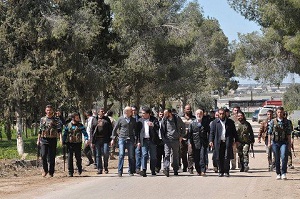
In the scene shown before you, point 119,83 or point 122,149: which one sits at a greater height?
point 119,83

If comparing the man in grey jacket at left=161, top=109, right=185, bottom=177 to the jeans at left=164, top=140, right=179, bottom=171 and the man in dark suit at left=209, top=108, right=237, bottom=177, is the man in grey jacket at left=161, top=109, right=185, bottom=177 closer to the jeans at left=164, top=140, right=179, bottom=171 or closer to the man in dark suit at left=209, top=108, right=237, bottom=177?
the jeans at left=164, top=140, right=179, bottom=171

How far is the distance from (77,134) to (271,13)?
12894 mm

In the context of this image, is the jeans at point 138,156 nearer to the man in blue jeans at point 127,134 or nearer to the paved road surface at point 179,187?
the man in blue jeans at point 127,134

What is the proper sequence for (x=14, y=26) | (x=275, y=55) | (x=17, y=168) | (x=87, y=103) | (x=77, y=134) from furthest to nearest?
1. (x=275, y=55)
2. (x=87, y=103)
3. (x=14, y=26)
4. (x=17, y=168)
5. (x=77, y=134)

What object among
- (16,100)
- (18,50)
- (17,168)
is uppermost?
(18,50)

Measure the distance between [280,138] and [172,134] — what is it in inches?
118

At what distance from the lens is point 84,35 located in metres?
28.1

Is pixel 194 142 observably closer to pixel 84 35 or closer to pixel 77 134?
pixel 77 134

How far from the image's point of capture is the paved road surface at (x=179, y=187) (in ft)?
46.5

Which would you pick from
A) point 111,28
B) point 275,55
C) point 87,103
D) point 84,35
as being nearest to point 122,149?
point 84,35

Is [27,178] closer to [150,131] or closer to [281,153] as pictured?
[150,131]

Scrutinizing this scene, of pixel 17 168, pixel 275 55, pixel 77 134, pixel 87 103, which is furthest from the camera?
pixel 275 55

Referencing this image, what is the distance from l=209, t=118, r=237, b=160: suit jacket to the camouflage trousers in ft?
4.65

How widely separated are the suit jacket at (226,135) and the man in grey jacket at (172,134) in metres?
0.89
